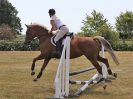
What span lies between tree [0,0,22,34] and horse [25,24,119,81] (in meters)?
76.6

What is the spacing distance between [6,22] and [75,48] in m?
78.5

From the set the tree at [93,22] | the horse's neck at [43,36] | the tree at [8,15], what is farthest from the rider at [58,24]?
the tree at [8,15]

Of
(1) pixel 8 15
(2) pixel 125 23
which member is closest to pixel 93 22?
(2) pixel 125 23

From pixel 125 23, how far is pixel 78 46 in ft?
231

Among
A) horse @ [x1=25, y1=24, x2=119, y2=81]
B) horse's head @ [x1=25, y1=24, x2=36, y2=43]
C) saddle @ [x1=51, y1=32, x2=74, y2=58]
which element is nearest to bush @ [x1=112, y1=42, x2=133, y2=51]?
horse's head @ [x1=25, y1=24, x2=36, y2=43]

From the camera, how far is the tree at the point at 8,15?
89.2 m

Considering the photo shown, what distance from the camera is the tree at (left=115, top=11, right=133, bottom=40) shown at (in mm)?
78650

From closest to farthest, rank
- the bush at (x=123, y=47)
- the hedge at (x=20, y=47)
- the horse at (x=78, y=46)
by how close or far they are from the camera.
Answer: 1. the horse at (x=78, y=46)
2. the hedge at (x=20, y=47)
3. the bush at (x=123, y=47)

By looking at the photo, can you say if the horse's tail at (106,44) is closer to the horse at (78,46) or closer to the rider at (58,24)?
the horse at (78,46)

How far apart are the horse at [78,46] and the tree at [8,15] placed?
76639mm

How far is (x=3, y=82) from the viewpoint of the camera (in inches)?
563

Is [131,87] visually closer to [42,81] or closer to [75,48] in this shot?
[75,48]

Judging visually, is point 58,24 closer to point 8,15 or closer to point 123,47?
point 123,47

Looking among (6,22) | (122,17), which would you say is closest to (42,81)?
(122,17)
